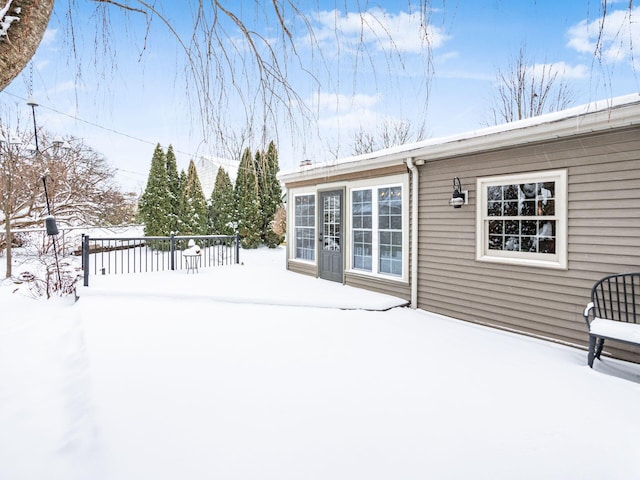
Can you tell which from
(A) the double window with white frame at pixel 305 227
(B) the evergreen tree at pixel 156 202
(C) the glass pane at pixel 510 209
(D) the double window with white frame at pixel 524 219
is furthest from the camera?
(B) the evergreen tree at pixel 156 202

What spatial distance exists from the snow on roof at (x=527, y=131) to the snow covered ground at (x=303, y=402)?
1633 mm

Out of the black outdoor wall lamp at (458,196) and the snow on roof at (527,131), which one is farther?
the black outdoor wall lamp at (458,196)

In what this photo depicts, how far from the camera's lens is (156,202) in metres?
12.7

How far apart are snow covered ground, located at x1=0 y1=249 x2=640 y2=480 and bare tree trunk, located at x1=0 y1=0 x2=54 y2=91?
1.80 meters

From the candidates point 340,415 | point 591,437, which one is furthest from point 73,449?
point 591,437

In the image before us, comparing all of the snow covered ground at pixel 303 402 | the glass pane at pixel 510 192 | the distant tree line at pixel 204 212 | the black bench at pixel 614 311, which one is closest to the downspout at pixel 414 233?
the snow covered ground at pixel 303 402

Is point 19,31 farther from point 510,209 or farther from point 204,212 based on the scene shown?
point 204,212

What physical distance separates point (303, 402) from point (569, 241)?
3.22 m

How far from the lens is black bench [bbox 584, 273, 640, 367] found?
3012 millimetres

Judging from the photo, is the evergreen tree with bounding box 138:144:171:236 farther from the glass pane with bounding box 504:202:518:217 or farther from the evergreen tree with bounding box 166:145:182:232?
the glass pane with bounding box 504:202:518:217

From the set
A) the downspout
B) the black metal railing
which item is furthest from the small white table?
the downspout

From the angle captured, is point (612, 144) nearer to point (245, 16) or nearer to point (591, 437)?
point (591, 437)

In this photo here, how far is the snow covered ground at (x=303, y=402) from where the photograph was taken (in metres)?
1.87

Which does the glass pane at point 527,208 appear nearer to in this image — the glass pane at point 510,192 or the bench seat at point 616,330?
the glass pane at point 510,192
